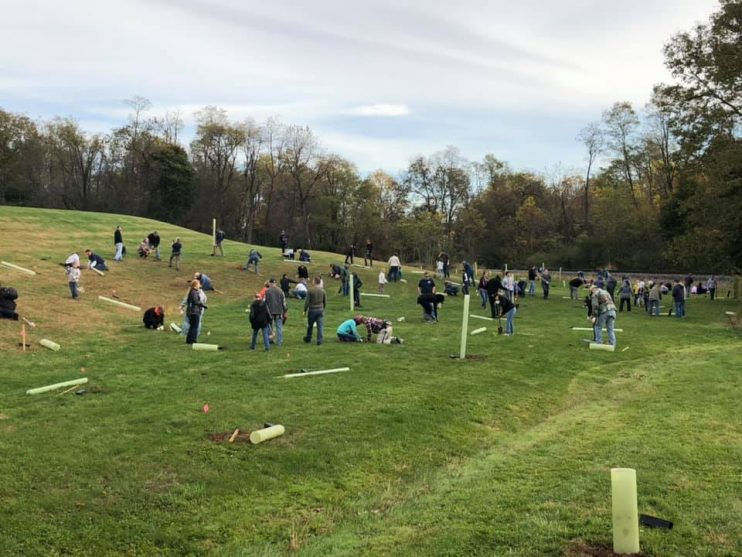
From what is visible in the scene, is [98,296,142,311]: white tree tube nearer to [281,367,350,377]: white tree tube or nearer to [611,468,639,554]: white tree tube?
[281,367,350,377]: white tree tube

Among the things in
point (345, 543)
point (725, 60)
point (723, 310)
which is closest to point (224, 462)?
point (345, 543)

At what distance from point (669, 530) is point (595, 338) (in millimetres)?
13155

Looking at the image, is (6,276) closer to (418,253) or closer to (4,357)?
(4,357)

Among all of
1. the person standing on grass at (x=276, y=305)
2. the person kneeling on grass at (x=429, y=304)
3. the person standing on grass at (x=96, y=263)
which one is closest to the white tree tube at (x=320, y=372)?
the person standing on grass at (x=276, y=305)

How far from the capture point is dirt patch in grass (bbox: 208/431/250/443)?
8.50 metres

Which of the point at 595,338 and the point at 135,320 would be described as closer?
the point at 595,338

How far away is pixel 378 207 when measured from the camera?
8181 centimetres

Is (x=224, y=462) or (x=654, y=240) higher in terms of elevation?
(x=654, y=240)

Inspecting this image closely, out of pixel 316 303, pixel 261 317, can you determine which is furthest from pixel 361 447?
pixel 316 303

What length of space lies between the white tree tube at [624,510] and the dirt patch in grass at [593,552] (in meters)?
0.05

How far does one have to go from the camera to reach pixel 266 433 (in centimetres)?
855

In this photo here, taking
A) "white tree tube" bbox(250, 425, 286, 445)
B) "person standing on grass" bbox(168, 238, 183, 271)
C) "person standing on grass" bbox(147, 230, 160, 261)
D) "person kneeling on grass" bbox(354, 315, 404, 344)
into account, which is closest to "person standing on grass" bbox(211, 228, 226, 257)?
"person standing on grass" bbox(147, 230, 160, 261)

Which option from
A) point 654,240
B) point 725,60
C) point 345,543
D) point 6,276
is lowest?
point 345,543

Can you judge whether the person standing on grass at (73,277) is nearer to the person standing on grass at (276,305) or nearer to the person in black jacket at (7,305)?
the person in black jacket at (7,305)
